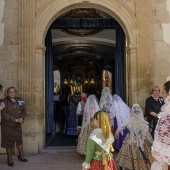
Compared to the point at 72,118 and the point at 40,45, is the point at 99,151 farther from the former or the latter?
the point at 72,118

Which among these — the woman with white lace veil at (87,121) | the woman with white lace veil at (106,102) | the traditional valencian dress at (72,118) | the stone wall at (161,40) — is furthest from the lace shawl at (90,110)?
the traditional valencian dress at (72,118)

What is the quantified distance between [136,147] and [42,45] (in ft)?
11.2

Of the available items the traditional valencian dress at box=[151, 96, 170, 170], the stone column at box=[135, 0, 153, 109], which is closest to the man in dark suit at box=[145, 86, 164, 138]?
the stone column at box=[135, 0, 153, 109]

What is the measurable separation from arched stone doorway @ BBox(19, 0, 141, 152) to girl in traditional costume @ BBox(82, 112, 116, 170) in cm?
342

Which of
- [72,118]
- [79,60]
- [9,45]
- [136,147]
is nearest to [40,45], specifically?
[9,45]

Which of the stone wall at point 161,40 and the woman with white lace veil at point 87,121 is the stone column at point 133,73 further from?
the woman with white lace veil at point 87,121

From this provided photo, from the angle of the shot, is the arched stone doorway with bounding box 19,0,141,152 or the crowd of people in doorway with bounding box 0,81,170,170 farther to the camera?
the arched stone doorway with bounding box 19,0,141,152

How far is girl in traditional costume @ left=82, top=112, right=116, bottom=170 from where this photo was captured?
3287 mm

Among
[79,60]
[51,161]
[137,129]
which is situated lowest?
[51,161]

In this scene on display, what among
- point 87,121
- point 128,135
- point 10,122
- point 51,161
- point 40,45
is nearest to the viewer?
point 128,135

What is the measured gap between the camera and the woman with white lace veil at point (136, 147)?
466 cm

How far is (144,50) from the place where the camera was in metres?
6.73

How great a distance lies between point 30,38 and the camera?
6672mm

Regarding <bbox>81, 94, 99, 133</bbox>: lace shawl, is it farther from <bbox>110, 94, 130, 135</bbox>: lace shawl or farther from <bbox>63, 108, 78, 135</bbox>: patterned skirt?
<bbox>63, 108, 78, 135</bbox>: patterned skirt
